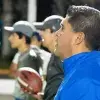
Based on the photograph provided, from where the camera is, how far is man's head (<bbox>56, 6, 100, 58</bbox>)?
8.62 ft

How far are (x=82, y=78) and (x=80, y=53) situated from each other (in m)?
0.22

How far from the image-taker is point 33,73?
15.8 ft

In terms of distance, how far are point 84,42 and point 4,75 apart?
20.7 ft

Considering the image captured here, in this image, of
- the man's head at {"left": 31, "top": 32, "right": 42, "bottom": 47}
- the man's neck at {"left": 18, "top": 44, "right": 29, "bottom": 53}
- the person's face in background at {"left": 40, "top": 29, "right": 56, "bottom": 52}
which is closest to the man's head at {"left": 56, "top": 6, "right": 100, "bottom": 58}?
the person's face in background at {"left": 40, "top": 29, "right": 56, "bottom": 52}

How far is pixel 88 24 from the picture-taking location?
8.73 ft

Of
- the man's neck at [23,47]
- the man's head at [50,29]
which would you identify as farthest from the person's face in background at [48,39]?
the man's neck at [23,47]

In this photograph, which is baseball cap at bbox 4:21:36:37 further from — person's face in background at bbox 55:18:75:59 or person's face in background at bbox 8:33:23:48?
person's face in background at bbox 55:18:75:59

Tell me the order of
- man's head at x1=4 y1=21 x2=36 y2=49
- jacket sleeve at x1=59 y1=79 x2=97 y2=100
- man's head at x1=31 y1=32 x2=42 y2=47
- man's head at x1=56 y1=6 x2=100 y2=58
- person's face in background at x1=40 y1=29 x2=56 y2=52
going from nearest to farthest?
jacket sleeve at x1=59 y1=79 x2=97 y2=100
man's head at x1=56 y1=6 x2=100 y2=58
person's face in background at x1=40 y1=29 x2=56 y2=52
man's head at x1=4 y1=21 x2=36 y2=49
man's head at x1=31 y1=32 x2=42 y2=47

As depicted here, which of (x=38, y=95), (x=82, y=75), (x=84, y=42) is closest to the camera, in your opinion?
(x=82, y=75)

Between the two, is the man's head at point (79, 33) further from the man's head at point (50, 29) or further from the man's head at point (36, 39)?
the man's head at point (36, 39)

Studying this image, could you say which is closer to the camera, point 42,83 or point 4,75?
point 42,83

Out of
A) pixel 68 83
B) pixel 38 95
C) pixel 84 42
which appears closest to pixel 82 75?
pixel 68 83

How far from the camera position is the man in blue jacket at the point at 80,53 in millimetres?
2355

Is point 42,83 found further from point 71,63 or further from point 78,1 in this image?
point 78,1
